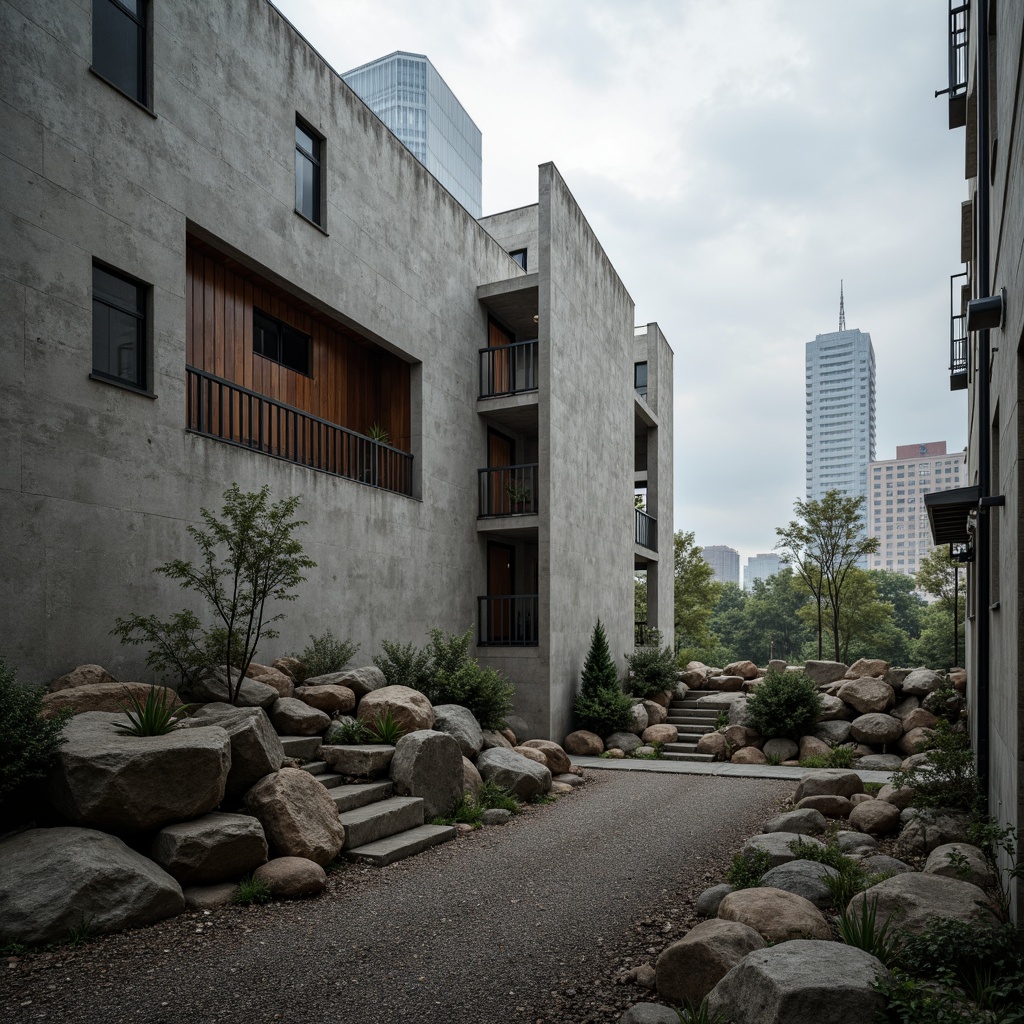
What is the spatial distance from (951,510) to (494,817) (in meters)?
5.85

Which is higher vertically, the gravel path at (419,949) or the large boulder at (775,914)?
the large boulder at (775,914)

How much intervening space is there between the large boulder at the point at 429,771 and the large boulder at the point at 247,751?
68.5 inches

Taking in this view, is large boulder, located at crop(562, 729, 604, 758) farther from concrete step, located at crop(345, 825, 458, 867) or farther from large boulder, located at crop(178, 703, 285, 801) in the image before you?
large boulder, located at crop(178, 703, 285, 801)

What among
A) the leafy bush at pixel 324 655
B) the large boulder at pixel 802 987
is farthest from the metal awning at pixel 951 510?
the leafy bush at pixel 324 655

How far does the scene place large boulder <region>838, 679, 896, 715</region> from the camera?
14.0m

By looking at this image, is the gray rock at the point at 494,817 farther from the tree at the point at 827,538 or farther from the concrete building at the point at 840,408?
the concrete building at the point at 840,408

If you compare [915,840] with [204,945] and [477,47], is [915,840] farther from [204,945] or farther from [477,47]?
[477,47]

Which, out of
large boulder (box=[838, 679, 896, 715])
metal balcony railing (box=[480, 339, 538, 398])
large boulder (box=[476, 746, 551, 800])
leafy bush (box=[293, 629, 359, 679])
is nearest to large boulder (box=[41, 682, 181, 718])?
leafy bush (box=[293, 629, 359, 679])

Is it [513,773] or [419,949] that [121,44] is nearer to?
[419,949]

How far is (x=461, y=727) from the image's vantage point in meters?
10.2

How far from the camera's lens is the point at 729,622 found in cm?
6688

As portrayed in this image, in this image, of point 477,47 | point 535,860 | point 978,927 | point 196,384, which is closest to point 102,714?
point 535,860

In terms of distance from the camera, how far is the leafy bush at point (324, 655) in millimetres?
10508

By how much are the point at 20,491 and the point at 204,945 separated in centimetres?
450
